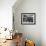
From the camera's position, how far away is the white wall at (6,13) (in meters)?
4.36

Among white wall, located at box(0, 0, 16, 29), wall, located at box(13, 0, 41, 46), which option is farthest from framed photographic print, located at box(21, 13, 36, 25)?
white wall, located at box(0, 0, 16, 29)

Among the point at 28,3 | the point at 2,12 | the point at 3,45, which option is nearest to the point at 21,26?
the point at 28,3

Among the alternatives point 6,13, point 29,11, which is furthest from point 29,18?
point 6,13

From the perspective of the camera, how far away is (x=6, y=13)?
174 inches

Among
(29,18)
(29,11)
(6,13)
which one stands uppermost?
(29,11)

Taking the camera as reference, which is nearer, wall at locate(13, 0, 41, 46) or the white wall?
the white wall

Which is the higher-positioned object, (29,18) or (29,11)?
(29,11)

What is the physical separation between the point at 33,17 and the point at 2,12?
1833 millimetres

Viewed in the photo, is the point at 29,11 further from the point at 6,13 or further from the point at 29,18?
the point at 6,13

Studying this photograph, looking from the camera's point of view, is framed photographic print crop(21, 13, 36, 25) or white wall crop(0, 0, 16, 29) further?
framed photographic print crop(21, 13, 36, 25)

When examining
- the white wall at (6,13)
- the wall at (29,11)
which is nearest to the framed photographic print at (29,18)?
the wall at (29,11)

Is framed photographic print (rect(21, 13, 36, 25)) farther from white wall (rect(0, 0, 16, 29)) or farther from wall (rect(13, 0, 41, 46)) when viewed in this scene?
white wall (rect(0, 0, 16, 29))

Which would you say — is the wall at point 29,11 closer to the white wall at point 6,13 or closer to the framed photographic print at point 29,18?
the framed photographic print at point 29,18

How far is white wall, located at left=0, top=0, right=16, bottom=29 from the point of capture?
436 centimetres
